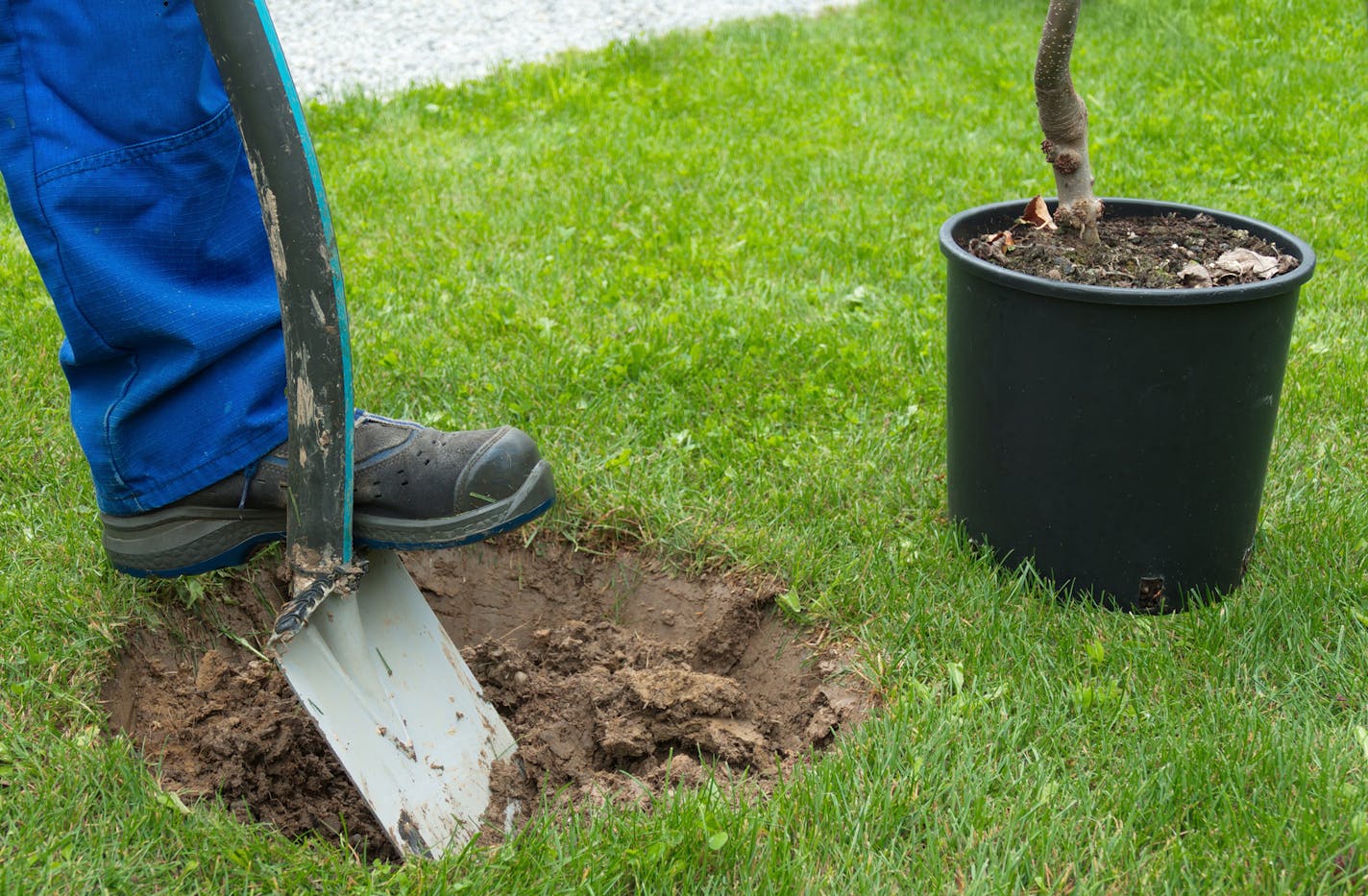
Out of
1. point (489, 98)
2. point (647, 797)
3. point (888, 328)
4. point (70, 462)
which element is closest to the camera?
point (647, 797)

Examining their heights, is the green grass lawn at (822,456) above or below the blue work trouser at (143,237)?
below

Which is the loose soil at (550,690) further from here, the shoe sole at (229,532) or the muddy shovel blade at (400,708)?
the shoe sole at (229,532)

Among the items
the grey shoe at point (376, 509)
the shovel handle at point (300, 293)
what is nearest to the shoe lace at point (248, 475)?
the grey shoe at point (376, 509)

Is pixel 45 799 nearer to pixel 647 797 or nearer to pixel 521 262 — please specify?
pixel 647 797

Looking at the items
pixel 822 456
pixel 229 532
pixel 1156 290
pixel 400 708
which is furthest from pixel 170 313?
pixel 1156 290

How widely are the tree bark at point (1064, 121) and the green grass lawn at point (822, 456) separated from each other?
63 cm

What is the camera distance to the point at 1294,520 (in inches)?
89.2

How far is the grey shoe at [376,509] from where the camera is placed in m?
1.86

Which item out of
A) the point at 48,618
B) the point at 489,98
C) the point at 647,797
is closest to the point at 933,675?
the point at 647,797

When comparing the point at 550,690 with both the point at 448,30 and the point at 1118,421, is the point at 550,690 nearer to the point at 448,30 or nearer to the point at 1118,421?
the point at 1118,421

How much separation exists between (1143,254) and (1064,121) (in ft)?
Answer: 0.95

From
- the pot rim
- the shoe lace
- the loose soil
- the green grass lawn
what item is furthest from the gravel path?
the pot rim

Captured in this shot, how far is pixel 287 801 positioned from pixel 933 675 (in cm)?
104

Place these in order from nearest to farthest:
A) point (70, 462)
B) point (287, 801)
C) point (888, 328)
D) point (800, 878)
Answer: point (800, 878) → point (287, 801) → point (70, 462) → point (888, 328)
